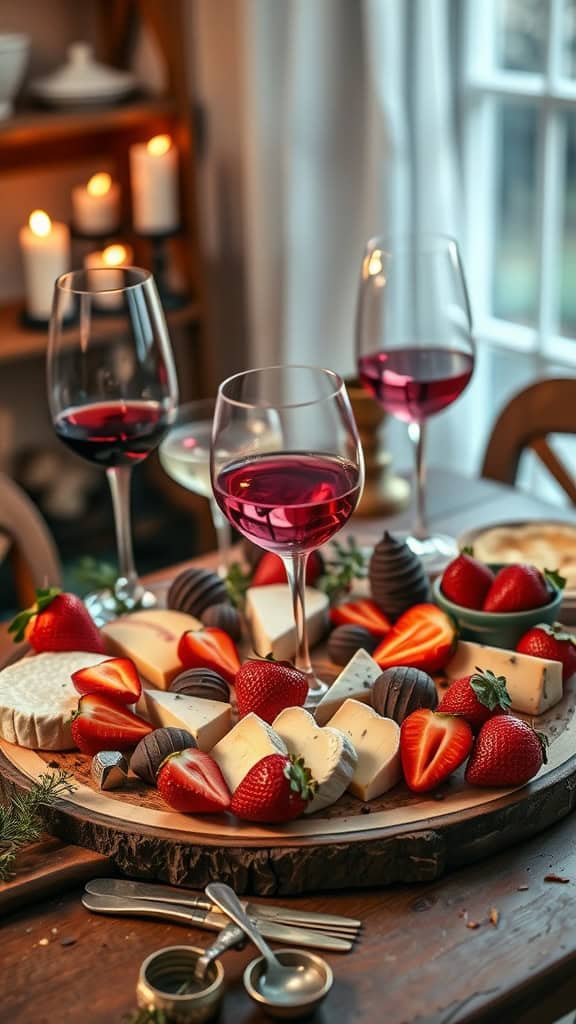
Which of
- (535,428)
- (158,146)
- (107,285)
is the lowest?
(535,428)

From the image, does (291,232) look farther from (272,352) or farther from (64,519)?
(64,519)

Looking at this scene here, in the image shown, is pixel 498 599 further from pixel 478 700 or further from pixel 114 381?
pixel 114 381

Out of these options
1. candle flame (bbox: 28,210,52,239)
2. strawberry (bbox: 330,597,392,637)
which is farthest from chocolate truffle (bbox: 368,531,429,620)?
candle flame (bbox: 28,210,52,239)

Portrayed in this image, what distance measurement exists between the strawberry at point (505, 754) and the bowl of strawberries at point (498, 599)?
0.19m

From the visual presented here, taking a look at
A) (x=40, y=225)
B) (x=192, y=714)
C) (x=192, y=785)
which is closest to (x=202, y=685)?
(x=192, y=714)

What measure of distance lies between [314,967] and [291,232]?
1.91m

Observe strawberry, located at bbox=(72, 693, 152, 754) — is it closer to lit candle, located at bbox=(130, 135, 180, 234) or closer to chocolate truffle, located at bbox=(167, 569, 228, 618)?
chocolate truffle, located at bbox=(167, 569, 228, 618)

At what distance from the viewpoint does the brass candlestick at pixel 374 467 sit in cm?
161

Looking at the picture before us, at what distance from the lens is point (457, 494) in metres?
1.68

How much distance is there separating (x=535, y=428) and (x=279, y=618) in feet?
2.36

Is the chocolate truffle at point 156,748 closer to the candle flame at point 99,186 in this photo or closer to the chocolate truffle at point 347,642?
the chocolate truffle at point 347,642

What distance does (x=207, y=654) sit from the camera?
46.5 inches

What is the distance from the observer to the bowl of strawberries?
3.84 ft

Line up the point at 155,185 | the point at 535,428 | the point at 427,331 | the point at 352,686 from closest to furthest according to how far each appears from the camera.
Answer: the point at 352,686 → the point at 427,331 → the point at 535,428 → the point at 155,185
